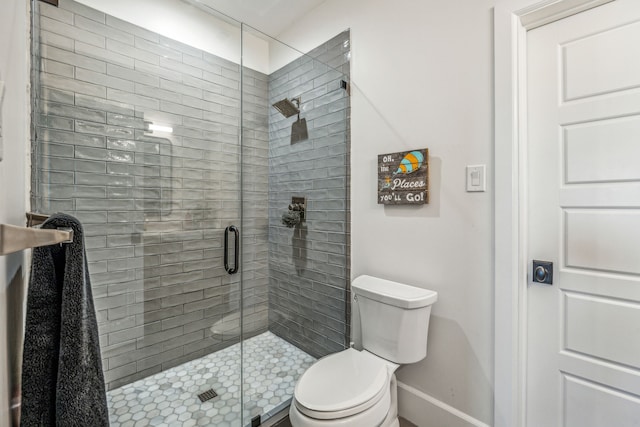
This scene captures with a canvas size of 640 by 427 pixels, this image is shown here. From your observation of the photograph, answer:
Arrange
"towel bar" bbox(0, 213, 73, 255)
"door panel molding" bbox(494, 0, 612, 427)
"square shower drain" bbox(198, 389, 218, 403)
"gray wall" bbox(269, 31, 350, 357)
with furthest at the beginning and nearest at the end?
"gray wall" bbox(269, 31, 350, 357) → "square shower drain" bbox(198, 389, 218, 403) → "door panel molding" bbox(494, 0, 612, 427) → "towel bar" bbox(0, 213, 73, 255)

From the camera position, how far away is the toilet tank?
1.41 metres

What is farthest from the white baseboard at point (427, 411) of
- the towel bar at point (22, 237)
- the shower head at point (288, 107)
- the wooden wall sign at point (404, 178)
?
the shower head at point (288, 107)

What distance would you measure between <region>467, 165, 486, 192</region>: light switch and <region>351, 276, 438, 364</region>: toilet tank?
0.57m

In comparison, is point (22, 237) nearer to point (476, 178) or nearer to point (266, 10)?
point (476, 178)

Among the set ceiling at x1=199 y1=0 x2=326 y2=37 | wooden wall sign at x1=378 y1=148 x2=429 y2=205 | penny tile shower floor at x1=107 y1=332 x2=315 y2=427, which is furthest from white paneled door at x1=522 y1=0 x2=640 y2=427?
ceiling at x1=199 y1=0 x2=326 y2=37

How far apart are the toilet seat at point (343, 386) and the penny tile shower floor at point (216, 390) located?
22.2 inches

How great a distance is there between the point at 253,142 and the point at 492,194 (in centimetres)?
161

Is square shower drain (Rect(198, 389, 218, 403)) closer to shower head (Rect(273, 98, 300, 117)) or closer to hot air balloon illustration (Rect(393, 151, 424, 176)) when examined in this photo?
hot air balloon illustration (Rect(393, 151, 424, 176))

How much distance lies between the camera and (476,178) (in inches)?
54.3

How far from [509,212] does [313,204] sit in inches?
47.3

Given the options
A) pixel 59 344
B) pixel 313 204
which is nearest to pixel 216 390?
pixel 313 204

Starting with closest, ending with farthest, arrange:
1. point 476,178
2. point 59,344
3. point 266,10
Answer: point 59,344
point 476,178
point 266,10

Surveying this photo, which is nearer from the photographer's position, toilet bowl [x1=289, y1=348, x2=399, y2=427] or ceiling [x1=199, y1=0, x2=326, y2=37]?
toilet bowl [x1=289, y1=348, x2=399, y2=427]

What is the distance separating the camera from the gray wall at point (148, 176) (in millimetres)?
1527
